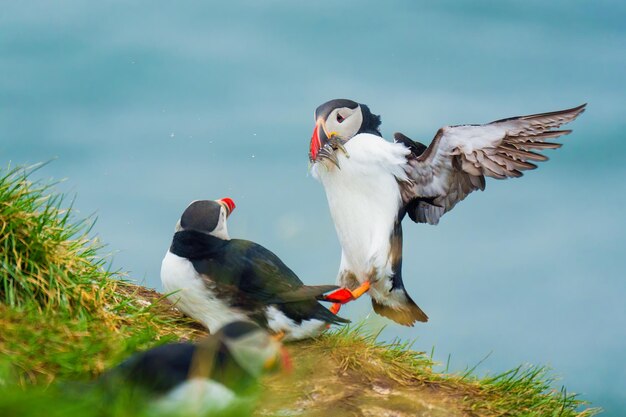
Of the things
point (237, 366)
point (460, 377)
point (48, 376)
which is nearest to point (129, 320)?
point (48, 376)

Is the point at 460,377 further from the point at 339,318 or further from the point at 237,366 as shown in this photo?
the point at 237,366

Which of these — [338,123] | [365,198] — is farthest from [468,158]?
[338,123]

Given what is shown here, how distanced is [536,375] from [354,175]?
2.42 meters

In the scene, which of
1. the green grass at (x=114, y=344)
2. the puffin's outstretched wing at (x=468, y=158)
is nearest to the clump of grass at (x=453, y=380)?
the green grass at (x=114, y=344)

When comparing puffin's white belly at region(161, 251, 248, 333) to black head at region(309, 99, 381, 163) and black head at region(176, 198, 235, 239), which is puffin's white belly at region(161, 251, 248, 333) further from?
black head at region(309, 99, 381, 163)

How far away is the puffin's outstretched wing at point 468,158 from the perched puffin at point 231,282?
222cm

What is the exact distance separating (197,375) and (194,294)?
2145mm

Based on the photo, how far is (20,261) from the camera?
666 centimetres

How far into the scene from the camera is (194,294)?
22.9 feet

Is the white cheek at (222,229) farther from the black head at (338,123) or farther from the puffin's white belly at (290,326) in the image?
the black head at (338,123)

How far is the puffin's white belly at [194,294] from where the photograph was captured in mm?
6902

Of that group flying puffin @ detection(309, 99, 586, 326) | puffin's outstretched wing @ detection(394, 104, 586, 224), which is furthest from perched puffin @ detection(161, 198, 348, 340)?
puffin's outstretched wing @ detection(394, 104, 586, 224)

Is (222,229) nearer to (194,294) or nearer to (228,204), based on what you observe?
(228,204)

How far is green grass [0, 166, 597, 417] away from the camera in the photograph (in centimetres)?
596
